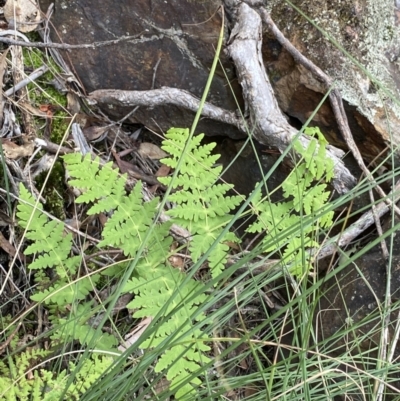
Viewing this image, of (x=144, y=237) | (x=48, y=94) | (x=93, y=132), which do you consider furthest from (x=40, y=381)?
(x=48, y=94)

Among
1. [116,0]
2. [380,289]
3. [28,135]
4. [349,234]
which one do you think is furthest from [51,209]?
[380,289]

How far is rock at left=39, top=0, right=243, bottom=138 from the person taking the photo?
7.07 feet

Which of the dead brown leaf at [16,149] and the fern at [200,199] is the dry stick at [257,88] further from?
the dead brown leaf at [16,149]

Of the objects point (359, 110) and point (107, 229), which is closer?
point (107, 229)

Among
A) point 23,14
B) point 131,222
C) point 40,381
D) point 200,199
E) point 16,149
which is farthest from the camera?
point 23,14

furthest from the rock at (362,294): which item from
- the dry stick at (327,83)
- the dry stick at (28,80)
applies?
the dry stick at (28,80)

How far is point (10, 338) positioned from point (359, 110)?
165 cm

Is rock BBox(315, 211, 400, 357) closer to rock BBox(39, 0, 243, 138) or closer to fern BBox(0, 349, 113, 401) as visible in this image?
rock BBox(39, 0, 243, 138)

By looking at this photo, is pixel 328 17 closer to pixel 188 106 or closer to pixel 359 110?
pixel 359 110

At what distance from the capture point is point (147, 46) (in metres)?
2.22

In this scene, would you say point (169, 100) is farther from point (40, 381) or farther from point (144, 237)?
point (40, 381)

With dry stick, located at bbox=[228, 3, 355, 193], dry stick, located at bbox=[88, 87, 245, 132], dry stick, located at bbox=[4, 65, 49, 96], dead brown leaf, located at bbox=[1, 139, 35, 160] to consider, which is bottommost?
dead brown leaf, located at bbox=[1, 139, 35, 160]

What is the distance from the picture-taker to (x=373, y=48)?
6.86 ft

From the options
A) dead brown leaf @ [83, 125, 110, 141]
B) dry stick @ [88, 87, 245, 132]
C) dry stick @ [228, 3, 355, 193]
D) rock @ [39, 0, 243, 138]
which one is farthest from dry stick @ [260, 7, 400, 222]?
dead brown leaf @ [83, 125, 110, 141]
